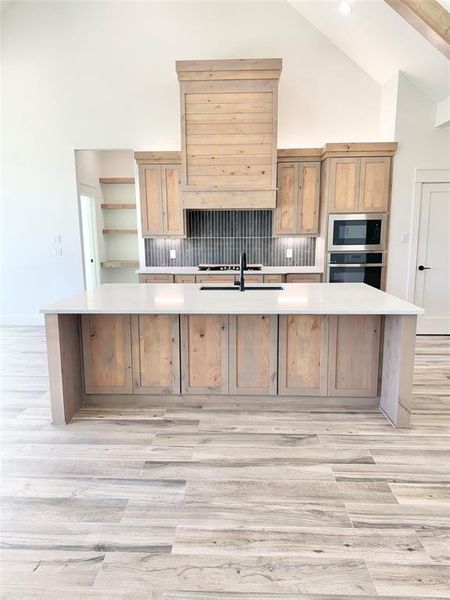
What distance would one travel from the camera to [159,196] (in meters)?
4.86

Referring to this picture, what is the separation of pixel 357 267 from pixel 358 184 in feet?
3.32

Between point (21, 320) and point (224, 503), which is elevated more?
point (21, 320)

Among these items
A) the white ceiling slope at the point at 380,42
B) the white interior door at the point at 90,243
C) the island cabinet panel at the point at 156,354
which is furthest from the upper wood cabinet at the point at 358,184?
the white interior door at the point at 90,243

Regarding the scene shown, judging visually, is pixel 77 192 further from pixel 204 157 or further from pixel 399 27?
pixel 399 27

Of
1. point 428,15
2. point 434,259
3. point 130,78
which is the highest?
point 130,78

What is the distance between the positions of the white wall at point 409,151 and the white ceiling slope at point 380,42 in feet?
0.48

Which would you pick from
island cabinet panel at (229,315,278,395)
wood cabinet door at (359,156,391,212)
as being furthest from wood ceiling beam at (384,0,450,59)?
Answer: island cabinet panel at (229,315,278,395)

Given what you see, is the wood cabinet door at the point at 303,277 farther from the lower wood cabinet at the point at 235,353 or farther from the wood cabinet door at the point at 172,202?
the lower wood cabinet at the point at 235,353

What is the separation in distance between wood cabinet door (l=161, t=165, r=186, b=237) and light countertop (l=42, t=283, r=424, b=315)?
1867 mm

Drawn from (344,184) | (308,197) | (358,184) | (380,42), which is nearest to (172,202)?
(308,197)

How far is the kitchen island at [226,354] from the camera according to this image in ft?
A: 8.85

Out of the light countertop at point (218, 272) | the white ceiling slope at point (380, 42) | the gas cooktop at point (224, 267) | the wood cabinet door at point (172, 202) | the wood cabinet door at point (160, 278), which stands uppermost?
the white ceiling slope at point (380, 42)

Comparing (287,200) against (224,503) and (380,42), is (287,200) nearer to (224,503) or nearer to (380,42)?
(380,42)

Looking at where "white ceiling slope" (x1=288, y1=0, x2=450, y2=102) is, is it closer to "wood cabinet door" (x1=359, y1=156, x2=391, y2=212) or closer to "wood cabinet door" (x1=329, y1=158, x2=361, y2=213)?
"wood cabinet door" (x1=359, y1=156, x2=391, y2=212)
